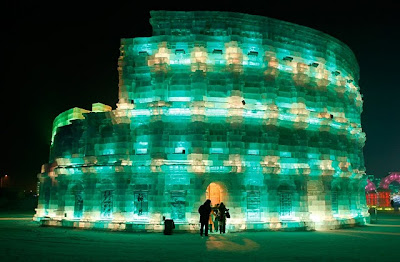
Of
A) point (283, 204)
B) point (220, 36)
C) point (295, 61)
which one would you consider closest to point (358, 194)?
point (283, 204)

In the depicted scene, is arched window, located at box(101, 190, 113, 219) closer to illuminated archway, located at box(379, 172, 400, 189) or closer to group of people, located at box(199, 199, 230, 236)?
group of people, located at box(199, 199, 230, 236)

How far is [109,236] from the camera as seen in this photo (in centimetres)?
2059

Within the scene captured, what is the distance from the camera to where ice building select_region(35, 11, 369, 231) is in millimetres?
23656

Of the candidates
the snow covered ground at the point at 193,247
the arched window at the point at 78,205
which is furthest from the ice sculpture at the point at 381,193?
the arched window at the point at 78,205

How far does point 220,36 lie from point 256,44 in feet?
8.60

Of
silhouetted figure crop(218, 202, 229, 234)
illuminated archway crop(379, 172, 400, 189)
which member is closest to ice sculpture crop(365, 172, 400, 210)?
illuminated archway crop(379, 172, 400, 189)

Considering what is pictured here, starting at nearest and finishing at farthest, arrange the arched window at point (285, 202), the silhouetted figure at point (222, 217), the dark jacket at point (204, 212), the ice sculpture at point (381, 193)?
the dark jacket at point (204, 212), the silhouetted figure at point (222, 217), the arched window at point (285, 202), the ice sculpture at point (381, 193)

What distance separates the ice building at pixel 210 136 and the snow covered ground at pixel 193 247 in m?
3.24

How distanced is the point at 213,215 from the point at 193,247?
22.6 ft

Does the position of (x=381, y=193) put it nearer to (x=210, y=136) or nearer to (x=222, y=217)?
(x=210, y=136)

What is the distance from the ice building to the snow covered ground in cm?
324

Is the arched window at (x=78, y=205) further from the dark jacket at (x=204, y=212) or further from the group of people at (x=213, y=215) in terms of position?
the dark jacket at (x=204, y=212)

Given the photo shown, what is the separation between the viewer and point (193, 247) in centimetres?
1653

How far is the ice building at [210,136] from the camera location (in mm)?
23656
